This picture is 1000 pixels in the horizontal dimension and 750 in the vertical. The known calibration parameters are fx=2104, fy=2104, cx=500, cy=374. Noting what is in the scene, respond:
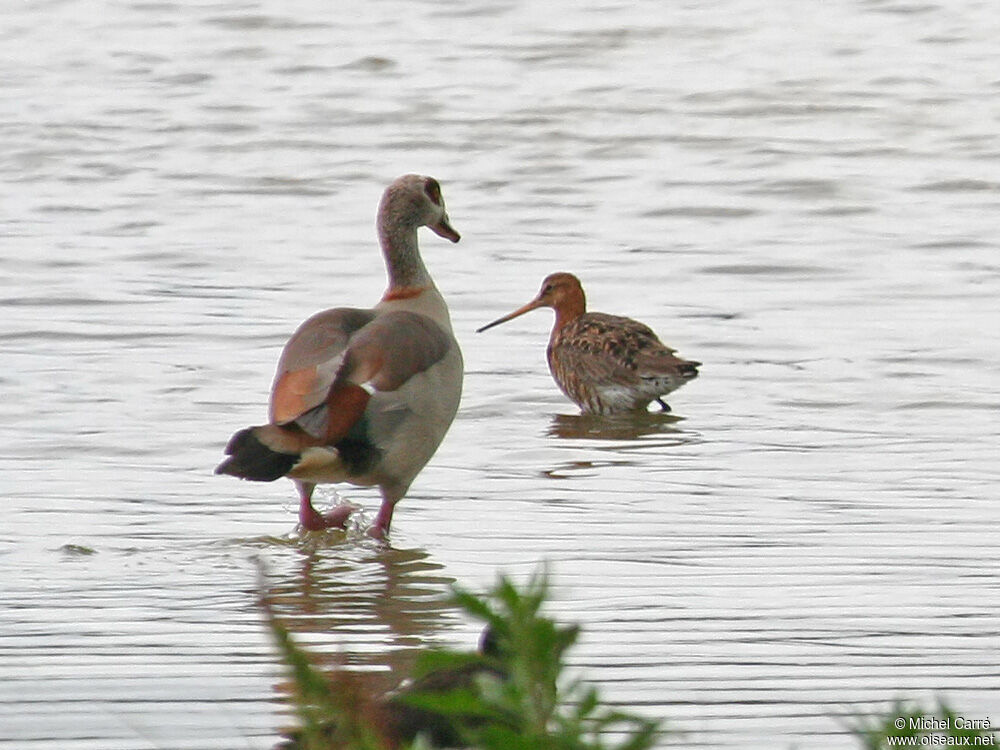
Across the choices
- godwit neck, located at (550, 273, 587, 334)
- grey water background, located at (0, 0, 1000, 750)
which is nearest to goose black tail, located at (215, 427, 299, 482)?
grey water background, located at (0, 0, 1000, 750)

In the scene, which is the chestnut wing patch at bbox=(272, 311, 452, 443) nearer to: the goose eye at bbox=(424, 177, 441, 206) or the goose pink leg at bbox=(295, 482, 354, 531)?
the goose pink leg at bbox=(295, 482, 354, 531)

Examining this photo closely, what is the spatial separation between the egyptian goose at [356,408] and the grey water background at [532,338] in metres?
0.22

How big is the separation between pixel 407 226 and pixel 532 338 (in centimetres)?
312

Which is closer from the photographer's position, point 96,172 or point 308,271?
point 308,271

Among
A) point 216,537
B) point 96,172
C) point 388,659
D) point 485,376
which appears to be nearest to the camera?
point 388,659

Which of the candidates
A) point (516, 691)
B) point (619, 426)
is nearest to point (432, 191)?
point (619, 426)

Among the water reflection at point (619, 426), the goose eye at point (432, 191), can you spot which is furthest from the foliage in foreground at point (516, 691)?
the water reflection at point (619, 426)

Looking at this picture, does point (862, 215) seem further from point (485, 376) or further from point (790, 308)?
point (485, 376)

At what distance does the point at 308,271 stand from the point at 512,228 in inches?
75.2

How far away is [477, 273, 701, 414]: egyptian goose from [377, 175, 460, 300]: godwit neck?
1319 millimetres

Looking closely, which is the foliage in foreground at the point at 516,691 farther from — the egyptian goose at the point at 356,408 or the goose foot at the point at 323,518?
the goose foot at the point at 323,518

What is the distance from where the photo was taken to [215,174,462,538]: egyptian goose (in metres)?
6.21

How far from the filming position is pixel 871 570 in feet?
19.0

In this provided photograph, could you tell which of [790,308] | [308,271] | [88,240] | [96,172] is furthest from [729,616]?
[96,172]
